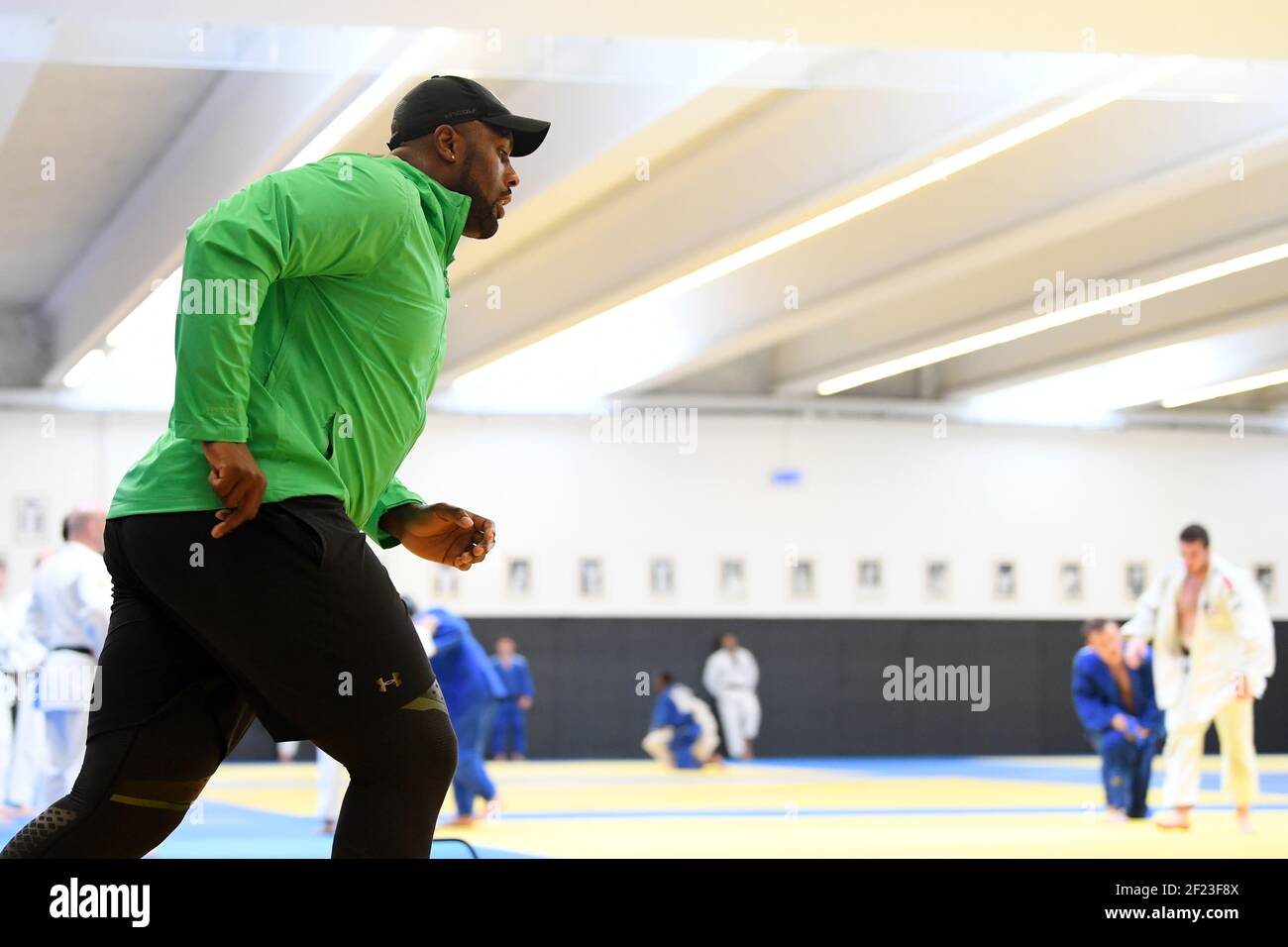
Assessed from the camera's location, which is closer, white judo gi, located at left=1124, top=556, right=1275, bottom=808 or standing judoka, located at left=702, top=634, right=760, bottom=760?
white judo gi, located at left=1124, top=556, right=1275, bottom=808

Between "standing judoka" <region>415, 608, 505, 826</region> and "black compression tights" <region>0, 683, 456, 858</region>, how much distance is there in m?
7.74

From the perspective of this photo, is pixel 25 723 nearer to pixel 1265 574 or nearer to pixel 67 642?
pixel 67 642

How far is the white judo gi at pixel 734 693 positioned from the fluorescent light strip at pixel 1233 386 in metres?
6.58

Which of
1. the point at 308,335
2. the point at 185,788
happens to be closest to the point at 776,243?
the point at 308,335

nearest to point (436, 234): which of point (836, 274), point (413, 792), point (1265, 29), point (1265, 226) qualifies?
point (413, 792)

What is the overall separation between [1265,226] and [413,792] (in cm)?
1035

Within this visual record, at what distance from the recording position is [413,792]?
6.86ft

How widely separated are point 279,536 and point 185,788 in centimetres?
42

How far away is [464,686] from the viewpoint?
10.0 meters

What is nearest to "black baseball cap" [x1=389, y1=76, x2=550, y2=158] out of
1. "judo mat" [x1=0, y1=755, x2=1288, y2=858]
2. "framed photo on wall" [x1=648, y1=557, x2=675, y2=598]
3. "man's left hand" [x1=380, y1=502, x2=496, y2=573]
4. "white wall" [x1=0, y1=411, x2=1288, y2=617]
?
"man's left hand" [x1=380, y1=502, x2=496, y2=573]

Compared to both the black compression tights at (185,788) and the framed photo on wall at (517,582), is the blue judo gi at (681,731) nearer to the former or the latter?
the framed photo on wall at (517,582)

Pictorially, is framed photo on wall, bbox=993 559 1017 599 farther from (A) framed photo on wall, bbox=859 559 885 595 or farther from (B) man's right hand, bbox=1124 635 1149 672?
(B) man's right hand, bbox=1124 635 1149 672

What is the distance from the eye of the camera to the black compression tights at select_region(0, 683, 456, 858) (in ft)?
6.71
